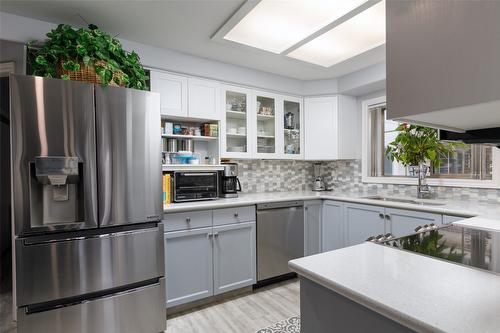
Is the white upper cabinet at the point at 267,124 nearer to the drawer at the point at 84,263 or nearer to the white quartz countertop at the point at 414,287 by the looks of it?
the drawer at the point at 84,263

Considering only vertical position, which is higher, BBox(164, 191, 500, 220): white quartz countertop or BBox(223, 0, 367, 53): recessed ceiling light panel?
BBox(223, 0, 367, 53): recessed ceiling light panel

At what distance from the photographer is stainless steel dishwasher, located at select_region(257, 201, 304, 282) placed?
2602 mm

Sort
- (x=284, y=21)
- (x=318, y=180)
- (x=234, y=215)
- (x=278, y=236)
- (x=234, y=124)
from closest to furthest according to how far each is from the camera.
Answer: (x=284, y=21)
(x=234, y=215)
(x=278, y=236)
(x=234, y=124)
(x=318, y=180)

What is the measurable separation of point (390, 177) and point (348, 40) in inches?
66.5

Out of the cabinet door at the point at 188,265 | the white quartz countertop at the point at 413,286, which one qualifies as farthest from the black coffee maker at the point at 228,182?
the white quartz countertop at the point at 413,286

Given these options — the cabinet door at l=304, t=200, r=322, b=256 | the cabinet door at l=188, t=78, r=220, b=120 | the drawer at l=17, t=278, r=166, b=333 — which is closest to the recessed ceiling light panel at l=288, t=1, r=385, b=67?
the cabinet door at l=188, t=78, r=220, b=120

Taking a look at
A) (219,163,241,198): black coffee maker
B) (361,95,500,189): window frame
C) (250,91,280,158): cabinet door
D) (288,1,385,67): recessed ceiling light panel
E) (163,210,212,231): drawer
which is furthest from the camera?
(250,91,280,158): cabinet door

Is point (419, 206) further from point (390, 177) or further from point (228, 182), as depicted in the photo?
point (228, 182)

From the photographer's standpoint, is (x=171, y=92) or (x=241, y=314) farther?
(x=171, y=92)

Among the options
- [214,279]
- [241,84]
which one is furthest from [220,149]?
[214,279]

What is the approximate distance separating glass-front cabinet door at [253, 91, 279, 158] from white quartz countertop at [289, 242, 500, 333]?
220 centimetres

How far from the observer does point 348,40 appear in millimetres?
2227

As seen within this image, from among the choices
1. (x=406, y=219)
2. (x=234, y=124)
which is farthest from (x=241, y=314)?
(x=234, y=124)

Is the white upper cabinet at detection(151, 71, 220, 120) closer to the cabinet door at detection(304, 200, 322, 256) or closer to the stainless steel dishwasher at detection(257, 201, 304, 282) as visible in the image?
the stainless steel dishwasher at detection(257, 201, 304, 282)
